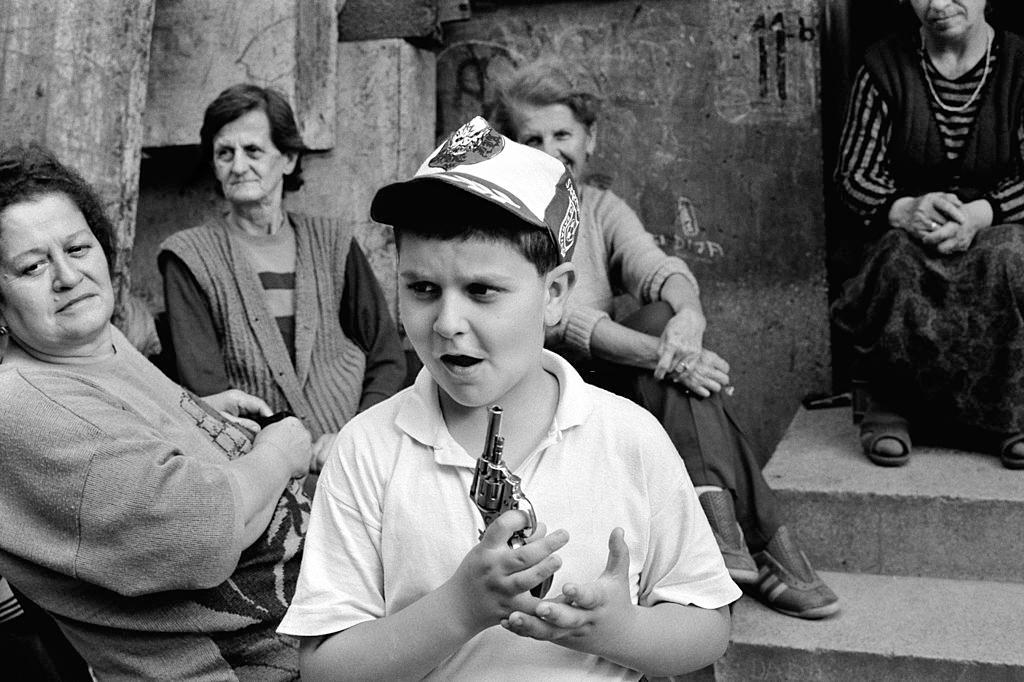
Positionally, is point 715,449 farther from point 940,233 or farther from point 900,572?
point 940,233

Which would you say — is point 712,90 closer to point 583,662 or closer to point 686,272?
point 686,272

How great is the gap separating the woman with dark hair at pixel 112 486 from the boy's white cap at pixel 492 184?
0.74 meters

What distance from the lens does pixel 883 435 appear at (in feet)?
11.2

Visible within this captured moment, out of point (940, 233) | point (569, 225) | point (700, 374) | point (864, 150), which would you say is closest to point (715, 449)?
point (700, 374)

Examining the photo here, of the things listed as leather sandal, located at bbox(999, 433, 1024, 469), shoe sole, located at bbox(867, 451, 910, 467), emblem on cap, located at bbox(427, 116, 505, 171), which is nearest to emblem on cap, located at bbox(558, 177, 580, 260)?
emblem on cap, located at bbox(427, 116, 505, 171)

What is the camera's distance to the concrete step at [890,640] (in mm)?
2668

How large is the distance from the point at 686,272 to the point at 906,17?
1.76 meters

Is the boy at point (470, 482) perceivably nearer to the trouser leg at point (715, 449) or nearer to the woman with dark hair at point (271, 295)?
the trouser leg at point (715, 449)

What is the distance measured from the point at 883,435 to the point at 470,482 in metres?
2.22

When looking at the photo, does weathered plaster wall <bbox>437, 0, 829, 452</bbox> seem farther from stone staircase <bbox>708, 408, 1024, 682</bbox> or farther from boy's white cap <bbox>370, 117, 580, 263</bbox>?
boy's white cap <bbox>370, 117, 580, 263</bbox>

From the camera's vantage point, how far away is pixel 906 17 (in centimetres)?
437

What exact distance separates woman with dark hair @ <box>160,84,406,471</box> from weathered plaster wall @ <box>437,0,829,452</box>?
1.34 metres

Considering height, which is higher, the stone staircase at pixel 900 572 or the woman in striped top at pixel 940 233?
the woman in striped top at pixel 940 233

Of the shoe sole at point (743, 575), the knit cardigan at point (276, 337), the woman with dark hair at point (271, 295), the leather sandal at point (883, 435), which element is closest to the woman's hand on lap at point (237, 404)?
the woman with dark hair at point (271, 295)
